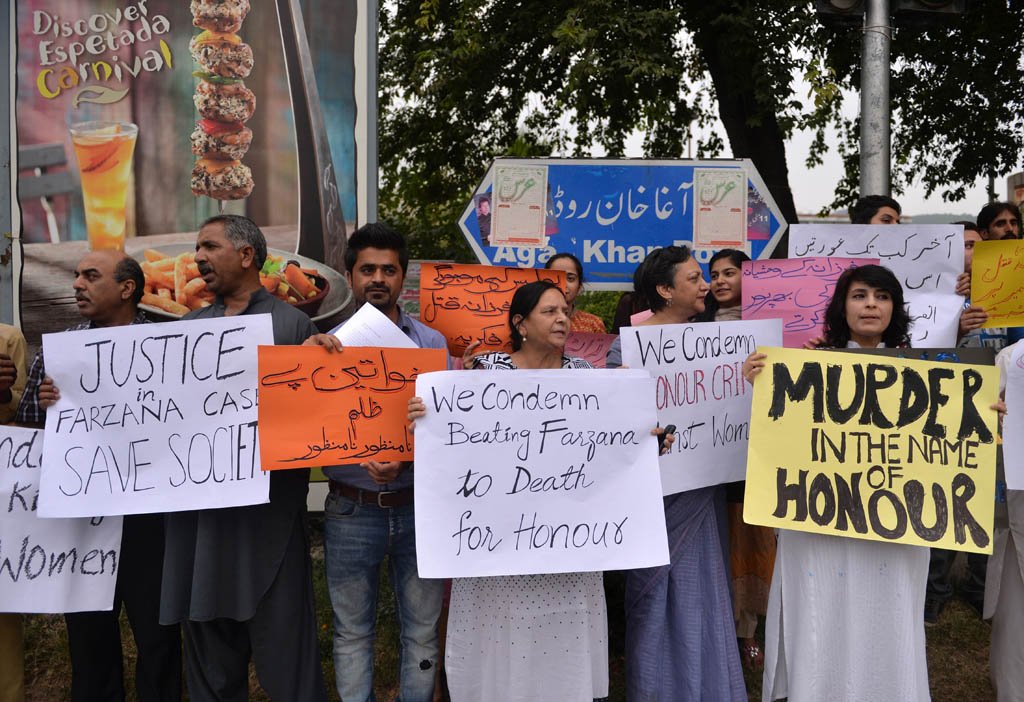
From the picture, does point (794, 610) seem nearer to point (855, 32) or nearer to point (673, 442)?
point (673, 442)

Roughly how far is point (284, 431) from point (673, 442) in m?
1.40

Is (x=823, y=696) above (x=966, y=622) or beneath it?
above

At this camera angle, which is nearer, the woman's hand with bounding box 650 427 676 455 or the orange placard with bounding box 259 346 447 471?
the orange placard with bounding box 259 346 447 471

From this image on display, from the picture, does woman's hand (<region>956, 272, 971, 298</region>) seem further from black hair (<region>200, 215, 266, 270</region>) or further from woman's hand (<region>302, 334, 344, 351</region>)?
black hair (<region>200, 215, 266, 270</region>)

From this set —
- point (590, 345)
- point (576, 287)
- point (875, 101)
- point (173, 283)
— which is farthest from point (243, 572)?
point (875, 101)

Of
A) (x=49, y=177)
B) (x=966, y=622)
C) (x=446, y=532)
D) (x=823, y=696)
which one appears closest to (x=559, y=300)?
(x=446, y=532)

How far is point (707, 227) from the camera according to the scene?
5711 millimetres

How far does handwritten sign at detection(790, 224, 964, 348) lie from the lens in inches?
175

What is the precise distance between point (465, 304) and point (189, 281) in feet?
7.20

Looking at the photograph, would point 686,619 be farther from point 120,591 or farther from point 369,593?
point 120,591

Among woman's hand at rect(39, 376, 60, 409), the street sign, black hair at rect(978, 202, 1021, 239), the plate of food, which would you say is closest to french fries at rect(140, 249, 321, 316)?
the plate of food

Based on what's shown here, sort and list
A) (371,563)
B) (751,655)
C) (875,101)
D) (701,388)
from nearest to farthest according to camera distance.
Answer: (371,563) → (701,388) → (751,655) → (875,101)

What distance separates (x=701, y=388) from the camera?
11.6ft

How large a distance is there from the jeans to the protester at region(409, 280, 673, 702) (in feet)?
0.91
